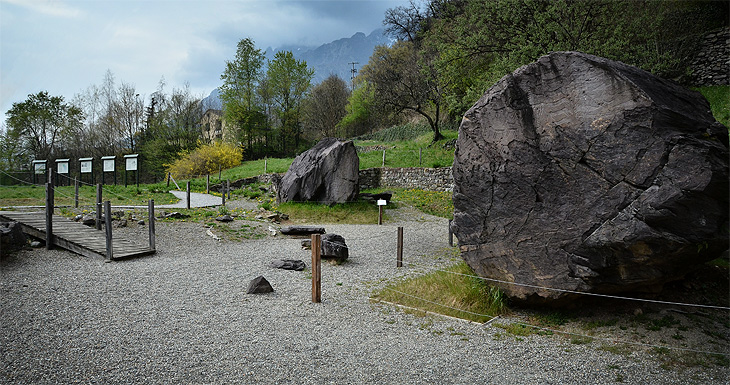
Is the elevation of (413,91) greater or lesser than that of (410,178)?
greater

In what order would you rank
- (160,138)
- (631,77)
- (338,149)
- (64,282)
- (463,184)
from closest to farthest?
(631,77), (463,184), (64,282), (338,149), (160,138)

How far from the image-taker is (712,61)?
18859 mm

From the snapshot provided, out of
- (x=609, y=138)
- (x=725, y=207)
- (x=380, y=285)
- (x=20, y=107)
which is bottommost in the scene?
(x=380, y=285)

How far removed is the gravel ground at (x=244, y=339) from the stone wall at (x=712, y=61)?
64.1 feet

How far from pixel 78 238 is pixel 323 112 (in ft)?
130

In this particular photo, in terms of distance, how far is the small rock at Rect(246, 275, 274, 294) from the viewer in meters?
7.10

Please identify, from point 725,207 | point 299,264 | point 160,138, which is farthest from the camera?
point 160,138

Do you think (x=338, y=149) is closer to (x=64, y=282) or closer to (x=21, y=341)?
(x=64, y=282)

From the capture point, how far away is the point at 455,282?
21.8 feet

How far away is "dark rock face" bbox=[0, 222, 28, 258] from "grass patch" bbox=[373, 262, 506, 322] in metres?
7.62

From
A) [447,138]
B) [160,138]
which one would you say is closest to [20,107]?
[160,138]

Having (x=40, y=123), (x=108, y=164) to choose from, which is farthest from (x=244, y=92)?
(x=108, y=164)

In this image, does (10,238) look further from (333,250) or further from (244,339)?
(244,339)

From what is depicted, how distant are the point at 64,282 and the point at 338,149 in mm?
11343
